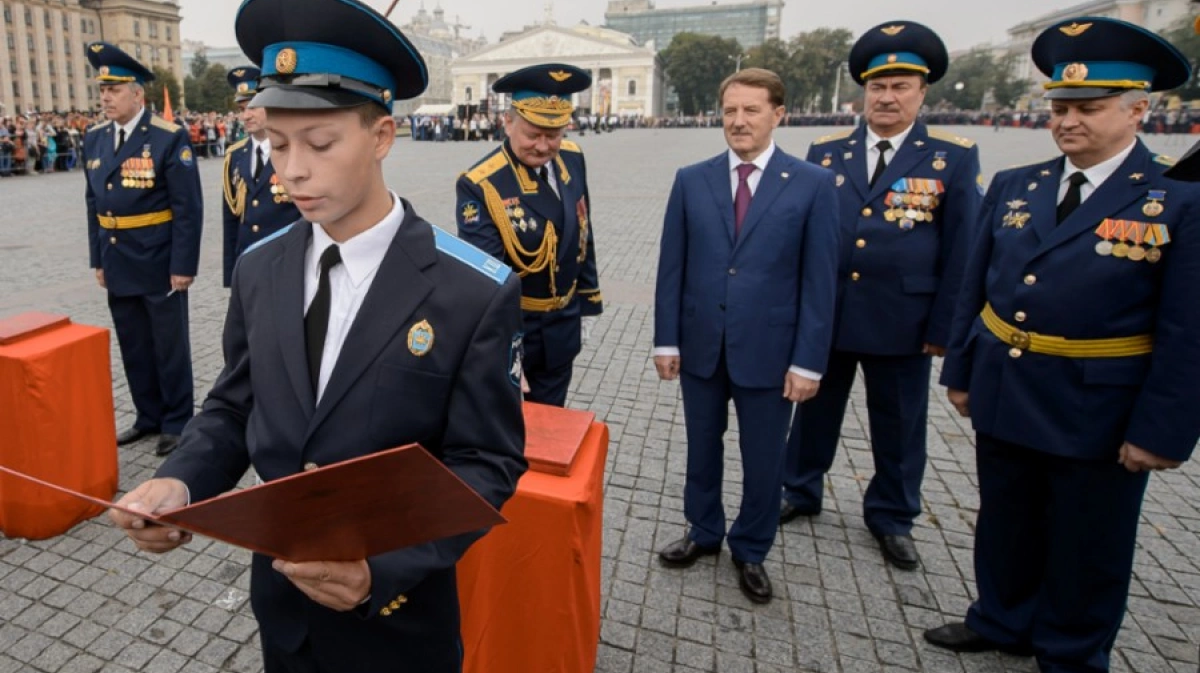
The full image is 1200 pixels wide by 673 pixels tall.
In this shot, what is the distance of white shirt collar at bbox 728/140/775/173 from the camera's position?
333 cm

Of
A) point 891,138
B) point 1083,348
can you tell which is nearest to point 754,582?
point 1083,348

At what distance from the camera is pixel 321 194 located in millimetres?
1513

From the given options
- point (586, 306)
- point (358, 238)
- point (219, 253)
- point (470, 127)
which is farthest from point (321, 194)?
point (470, 127)

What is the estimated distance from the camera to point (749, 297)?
3311mm

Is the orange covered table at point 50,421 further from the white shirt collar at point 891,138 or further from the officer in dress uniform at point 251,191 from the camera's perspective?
the white shirt collar at point 891,138

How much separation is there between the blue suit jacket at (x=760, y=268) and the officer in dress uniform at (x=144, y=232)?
3.32m

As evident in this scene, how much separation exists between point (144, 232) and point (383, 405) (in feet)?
13.5

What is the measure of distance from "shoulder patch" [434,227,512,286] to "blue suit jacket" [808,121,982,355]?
8.28 feet

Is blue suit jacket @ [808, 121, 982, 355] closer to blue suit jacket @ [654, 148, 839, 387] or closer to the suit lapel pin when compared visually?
blue suit jacket @ [654, 148, 839, 387]

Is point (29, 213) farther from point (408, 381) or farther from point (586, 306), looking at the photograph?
point (408, 381)

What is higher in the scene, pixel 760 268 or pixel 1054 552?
pixel 760 268

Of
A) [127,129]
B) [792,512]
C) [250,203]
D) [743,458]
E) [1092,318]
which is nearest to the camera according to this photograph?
[1092,318]

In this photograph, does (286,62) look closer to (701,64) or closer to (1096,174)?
(1096,174)

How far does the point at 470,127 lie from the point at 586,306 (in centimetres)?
4345
